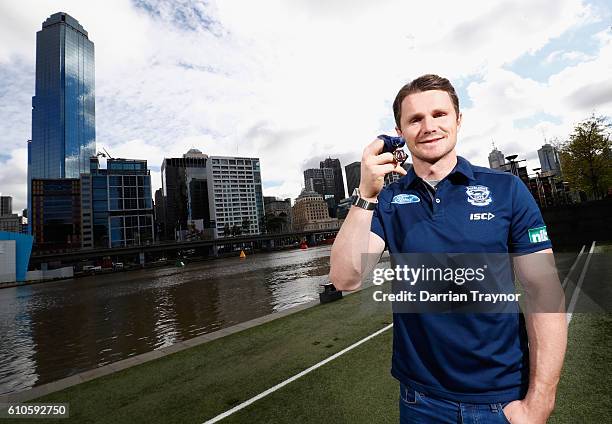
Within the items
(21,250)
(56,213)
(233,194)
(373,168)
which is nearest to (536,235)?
(373,168)

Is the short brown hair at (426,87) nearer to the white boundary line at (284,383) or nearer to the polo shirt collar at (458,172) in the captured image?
the polo shirt collar at (458,172)

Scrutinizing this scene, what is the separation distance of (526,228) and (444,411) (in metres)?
1.07

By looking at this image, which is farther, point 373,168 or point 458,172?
point 458,172

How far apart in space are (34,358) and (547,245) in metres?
16.3

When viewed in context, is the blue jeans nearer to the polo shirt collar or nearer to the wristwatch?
the wristwatch

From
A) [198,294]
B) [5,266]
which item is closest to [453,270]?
[198,294]

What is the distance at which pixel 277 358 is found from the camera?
7.41 meters

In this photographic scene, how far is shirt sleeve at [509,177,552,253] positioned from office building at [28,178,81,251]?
6907 inches

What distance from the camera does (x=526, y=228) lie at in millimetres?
1663

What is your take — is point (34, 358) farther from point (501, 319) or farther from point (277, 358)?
point (501, 319)

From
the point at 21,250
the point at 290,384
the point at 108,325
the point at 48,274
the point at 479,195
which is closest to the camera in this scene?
the point at 479,195

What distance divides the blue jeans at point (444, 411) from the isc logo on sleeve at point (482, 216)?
0.96 metres

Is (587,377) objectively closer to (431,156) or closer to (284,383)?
(284,383)

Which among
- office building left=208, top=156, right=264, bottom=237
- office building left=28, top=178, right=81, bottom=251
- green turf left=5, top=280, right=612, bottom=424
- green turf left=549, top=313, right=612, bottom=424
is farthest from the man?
office building left=208, top=156, right=264, bottom=237
